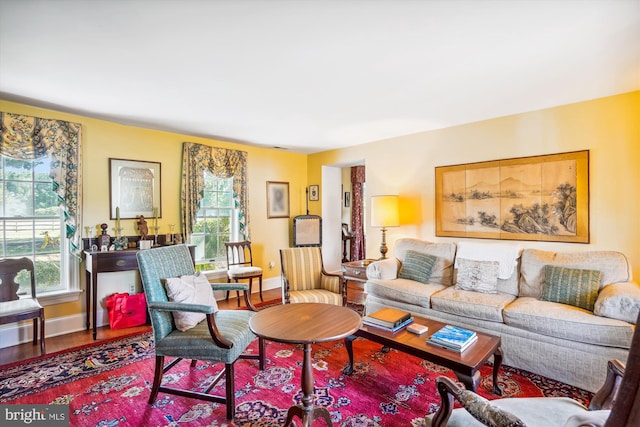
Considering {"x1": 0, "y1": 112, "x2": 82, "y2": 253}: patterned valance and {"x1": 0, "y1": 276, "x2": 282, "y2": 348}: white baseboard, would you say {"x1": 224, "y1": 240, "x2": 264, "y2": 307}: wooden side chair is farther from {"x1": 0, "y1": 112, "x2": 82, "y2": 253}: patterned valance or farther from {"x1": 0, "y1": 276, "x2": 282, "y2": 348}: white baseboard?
{"x1": 0, "y1": 112, "x2": 82, "y2": 253}: patterned valance

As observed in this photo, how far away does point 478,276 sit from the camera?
3135mm

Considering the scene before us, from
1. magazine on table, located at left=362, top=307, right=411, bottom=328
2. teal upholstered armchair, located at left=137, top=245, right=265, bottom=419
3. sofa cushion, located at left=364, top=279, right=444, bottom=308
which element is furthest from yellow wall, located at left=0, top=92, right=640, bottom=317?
teal upholstered armchair, located at left=137, top=245, right=265, bottom=419

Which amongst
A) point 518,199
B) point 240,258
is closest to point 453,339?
point 518,199

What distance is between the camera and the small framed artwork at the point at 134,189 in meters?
3.73

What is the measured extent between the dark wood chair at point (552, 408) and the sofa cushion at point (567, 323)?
1.14 meters

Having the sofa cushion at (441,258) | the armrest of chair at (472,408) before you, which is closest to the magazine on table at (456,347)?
the armrest of chair at (472,408)

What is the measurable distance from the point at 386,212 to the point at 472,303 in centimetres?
158

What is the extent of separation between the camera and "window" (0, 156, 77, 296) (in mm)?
3170

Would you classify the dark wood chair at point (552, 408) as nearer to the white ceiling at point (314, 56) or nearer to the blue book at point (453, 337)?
the blue book at point (453, 337)

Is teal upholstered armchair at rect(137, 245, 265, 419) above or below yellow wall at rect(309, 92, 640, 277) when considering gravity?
below

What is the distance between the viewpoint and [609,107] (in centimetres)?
289

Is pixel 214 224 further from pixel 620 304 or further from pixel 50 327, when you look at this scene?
pixel 620 304

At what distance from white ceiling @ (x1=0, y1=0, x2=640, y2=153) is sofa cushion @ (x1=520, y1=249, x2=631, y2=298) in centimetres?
148

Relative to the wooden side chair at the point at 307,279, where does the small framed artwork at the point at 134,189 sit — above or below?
above
